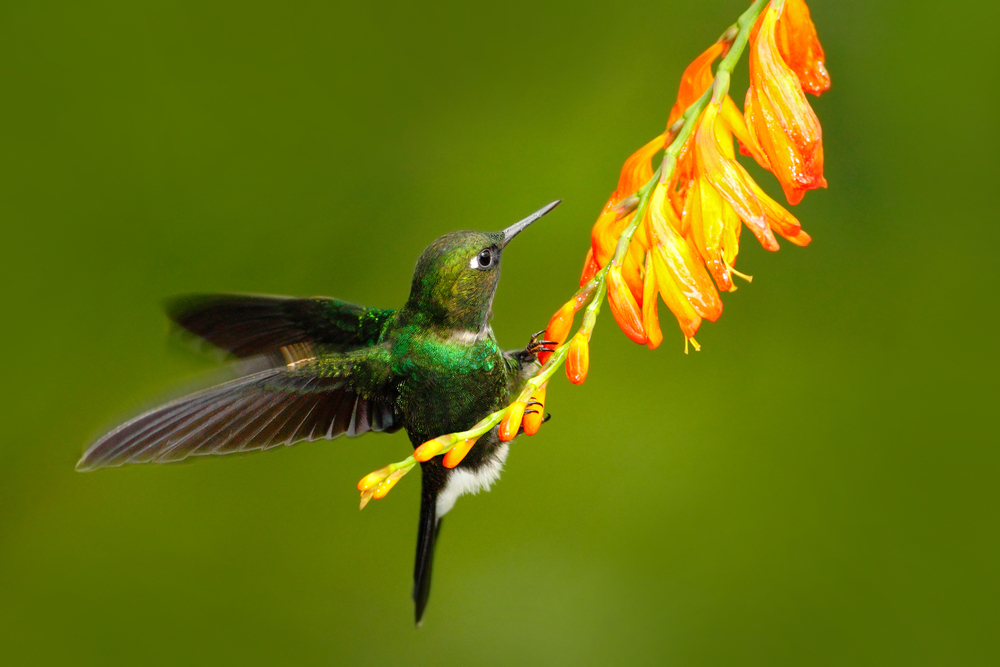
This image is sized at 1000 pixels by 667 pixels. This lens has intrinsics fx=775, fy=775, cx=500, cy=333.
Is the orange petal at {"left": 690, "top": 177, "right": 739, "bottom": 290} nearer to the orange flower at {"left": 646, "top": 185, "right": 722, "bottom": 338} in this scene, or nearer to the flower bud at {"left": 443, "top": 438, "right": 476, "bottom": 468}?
the orange flower at {"left": 646, "top": 185, "right": 722, "bottom": 338}

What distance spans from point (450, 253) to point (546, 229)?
39.2 inches

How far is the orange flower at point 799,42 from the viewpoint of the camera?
0.94 m

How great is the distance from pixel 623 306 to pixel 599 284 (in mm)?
42

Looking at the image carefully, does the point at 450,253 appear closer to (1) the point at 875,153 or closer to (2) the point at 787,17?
(2) the point at 787,17

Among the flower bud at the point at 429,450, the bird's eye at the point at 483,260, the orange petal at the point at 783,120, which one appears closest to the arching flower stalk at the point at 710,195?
the orange petal at the point at 783,120

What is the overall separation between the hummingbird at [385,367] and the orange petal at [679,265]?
0.70 feet

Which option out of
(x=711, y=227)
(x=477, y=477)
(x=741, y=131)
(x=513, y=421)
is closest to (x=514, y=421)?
(x=513, y=421)

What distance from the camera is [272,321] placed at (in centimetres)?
133

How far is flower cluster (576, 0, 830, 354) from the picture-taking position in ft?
2.99

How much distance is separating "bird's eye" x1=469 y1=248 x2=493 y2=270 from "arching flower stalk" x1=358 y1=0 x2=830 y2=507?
25 cm

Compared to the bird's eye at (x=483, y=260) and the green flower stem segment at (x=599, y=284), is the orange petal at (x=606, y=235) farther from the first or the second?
the bird's eye at (x=483, y=260)

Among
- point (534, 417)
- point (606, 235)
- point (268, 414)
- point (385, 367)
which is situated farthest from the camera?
point (385, 367)

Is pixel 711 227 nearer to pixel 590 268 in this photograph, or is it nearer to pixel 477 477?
pixel 590 268

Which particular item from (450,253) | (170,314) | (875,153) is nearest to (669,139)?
(450,253)
